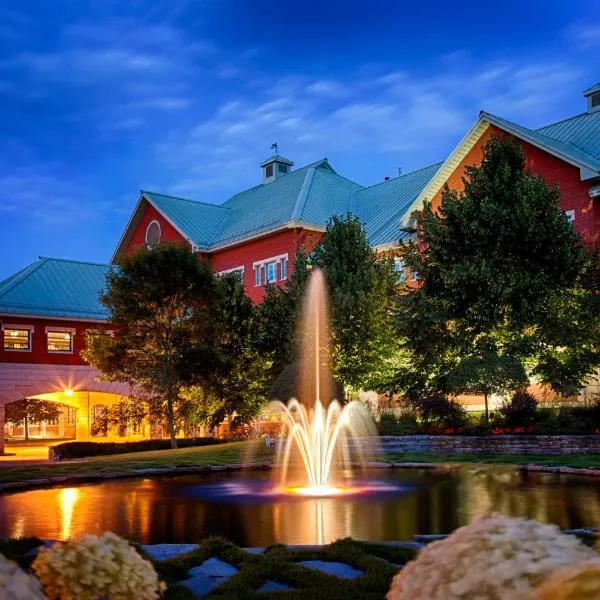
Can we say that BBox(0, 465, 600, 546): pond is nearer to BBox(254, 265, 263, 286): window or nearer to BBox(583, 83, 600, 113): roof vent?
BBox(583, 83, 600, 113): roof vent

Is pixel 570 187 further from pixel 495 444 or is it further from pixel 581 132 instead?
pixel 495 444

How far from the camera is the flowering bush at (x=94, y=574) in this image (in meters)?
3.58

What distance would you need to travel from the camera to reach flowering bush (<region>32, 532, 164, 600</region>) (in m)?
3.58

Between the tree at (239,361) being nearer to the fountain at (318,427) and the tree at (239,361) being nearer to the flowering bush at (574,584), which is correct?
the fountain at (318,427)

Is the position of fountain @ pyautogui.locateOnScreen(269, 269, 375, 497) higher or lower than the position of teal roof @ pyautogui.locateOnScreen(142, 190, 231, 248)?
lower

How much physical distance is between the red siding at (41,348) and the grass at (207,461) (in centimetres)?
1515

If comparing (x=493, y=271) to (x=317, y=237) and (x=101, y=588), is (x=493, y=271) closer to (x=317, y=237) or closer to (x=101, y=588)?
(x=317, y=237)

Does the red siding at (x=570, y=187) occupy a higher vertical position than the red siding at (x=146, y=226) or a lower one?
lower

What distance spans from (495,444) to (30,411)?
34067 millimetres

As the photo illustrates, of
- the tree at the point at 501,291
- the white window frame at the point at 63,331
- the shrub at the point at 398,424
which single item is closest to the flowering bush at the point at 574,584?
the tree at the point at 501,291

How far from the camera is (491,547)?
10.1 feet

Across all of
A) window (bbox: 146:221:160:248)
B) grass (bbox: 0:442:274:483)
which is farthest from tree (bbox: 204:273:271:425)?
window (bbox: 146:221:160:248)

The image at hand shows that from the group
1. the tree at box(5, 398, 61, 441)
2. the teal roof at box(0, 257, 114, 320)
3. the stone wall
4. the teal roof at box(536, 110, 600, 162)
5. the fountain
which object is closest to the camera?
the fountain

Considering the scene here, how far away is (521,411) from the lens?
2528 cm
